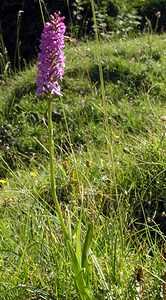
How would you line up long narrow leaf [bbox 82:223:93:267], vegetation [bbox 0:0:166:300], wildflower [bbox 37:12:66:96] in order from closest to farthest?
wildflower [bbox 37:12:66:96] < long narrow leaf [bbox 82:223:93:267] < vegetation [bbox 0:0:166:300]

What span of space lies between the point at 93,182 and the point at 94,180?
2 cm

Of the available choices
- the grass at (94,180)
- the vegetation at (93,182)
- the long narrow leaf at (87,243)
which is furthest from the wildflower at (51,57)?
the long narrow leaf at (87,243)

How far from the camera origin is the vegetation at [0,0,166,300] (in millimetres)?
2375

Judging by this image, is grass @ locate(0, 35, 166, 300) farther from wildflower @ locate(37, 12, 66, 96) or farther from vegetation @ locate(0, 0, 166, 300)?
wildflower @ locate(37, 12, 66, 96)

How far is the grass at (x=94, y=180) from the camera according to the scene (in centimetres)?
242

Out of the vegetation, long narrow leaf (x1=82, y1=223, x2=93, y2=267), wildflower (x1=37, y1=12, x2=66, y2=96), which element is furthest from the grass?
wildflower (x1=37, y1=12, x2=66, y2=96)

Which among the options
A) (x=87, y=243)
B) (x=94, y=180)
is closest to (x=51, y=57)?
(x=87, y=243)

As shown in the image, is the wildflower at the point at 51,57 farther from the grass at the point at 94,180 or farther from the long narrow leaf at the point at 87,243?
the long narrow leaf at the point at 87,243

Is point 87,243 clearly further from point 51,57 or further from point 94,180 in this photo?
point 94,180

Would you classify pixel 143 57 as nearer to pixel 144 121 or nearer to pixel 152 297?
pixel 144 121

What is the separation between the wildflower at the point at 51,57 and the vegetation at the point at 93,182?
168 mm

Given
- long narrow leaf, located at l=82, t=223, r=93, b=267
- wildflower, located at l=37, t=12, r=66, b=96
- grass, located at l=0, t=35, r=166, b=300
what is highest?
wildflower, located at l=37, t=12, r=66, b=96

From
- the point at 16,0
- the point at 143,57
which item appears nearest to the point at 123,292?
the point at 143,57

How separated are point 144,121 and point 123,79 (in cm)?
141
